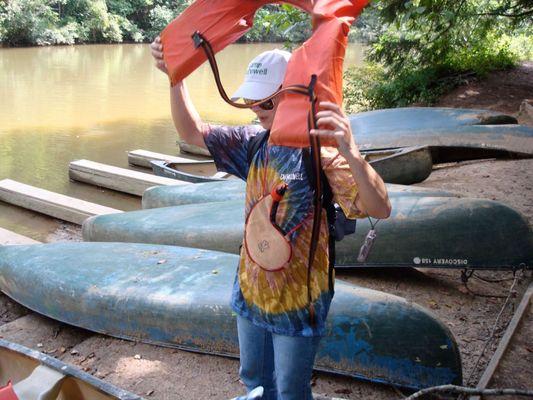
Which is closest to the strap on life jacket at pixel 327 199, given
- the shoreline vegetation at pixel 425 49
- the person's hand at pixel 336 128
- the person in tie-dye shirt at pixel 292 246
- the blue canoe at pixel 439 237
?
the person in tie-dye shirt at pixel 292 246

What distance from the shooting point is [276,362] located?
1784 mm

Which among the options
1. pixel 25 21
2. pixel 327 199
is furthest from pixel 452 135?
pixel 25 21

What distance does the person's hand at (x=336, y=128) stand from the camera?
151 cm

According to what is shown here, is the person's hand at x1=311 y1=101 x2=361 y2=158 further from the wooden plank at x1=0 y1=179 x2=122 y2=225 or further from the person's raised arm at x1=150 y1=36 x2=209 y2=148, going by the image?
the wooden plank at x1=0 y1=179 x2=122 y2=225

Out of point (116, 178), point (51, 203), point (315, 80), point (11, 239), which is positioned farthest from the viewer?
point (116, 178)

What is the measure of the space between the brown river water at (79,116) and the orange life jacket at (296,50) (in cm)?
488

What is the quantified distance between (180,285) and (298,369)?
6.69 feet

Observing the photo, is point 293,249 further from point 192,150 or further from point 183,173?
point 192,150

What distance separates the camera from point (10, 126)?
39.2 ft

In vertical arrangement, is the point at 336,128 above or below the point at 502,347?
above

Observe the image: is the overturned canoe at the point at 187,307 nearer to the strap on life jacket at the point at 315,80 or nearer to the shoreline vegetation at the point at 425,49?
the strap on life jacket at the point at 315,80

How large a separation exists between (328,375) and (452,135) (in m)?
4.48

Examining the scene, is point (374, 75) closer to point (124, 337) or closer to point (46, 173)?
point (46, 173)

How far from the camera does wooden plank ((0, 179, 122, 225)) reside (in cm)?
625
